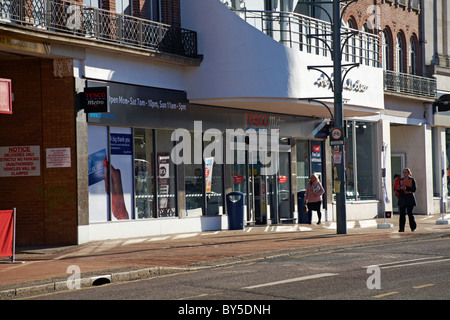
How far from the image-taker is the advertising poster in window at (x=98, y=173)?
20.0 metres

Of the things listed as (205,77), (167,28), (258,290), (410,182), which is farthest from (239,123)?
(258,290)

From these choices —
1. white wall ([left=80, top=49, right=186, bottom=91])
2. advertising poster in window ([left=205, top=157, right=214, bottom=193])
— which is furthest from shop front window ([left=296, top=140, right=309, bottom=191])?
white wall ([left=80, top=49, right=186, bottom=91])

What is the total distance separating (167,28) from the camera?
2234 cm

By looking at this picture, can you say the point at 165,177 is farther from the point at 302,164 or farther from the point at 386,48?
the point at 386,48

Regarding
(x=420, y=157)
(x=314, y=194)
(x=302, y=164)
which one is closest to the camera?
(x=314, y=194)

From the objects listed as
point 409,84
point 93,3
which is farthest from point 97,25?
point 409,84

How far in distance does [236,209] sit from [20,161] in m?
7.21

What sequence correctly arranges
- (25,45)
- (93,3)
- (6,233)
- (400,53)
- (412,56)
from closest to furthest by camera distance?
(6,233), (25,45), (93,3), (400,53), (412,56)

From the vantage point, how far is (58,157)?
19.5m

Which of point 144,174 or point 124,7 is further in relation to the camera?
point 144,174

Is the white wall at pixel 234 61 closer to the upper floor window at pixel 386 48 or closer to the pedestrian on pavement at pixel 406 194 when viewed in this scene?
the pedestrian on pavement at pixel 406 194

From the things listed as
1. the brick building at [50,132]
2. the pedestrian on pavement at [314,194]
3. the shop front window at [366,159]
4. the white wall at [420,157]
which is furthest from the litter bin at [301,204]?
the brick building at [50,132]

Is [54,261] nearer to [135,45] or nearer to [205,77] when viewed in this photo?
[135,45]

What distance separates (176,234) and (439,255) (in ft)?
29.8
